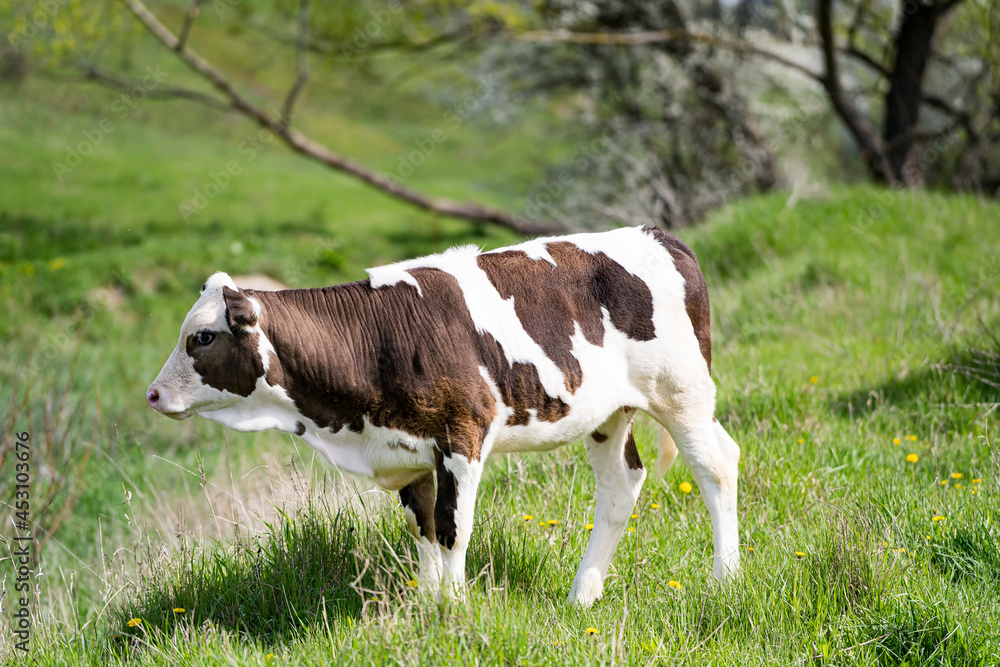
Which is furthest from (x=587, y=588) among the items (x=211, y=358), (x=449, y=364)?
(x=211, y=358)

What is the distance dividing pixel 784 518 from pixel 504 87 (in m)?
12.4

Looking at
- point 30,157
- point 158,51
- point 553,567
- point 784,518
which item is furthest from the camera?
point 158,51

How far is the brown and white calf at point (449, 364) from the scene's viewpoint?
3.11m

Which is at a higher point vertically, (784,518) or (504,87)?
(504,87)

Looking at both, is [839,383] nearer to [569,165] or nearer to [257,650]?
[257,650]

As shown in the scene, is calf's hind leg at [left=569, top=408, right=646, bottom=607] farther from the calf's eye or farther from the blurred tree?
the blurred tree

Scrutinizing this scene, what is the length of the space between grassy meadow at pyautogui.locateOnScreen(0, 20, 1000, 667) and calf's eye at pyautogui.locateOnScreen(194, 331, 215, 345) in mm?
965

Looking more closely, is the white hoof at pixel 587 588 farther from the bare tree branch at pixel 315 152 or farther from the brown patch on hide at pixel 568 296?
the bare tree branch at pixel 315 152

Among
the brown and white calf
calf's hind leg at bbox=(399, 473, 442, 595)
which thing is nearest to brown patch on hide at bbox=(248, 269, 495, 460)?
the brown and white calf

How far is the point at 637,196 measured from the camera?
12711 millimetres

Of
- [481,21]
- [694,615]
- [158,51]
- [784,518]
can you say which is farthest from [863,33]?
[158,51]

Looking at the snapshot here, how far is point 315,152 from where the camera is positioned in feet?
47.1

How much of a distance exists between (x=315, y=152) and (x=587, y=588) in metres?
12.0

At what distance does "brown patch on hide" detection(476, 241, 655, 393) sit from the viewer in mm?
3344
